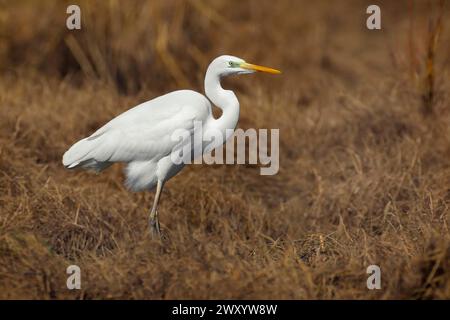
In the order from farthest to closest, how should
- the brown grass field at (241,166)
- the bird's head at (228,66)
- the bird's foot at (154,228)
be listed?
the bird's head at (228,66), the bird's foot at (154,228), the brown grass field at (241,166)

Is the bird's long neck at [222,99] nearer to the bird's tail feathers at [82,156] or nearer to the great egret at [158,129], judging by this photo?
the great egret at [158,129]

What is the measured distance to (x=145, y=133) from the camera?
496 cm

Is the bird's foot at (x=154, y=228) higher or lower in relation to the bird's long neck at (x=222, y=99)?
lower

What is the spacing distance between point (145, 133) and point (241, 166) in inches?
61.8

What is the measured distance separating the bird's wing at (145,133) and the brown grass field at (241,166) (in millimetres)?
337

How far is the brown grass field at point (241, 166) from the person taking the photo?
4051 mm

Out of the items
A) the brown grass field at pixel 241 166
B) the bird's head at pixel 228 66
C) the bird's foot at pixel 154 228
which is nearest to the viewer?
the brown grass field at pixel 241 166

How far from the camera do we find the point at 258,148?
6641 millimetres

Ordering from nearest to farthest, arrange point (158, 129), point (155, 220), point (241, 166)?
point (158, 129)
point (155, 220)
point (241, 166)

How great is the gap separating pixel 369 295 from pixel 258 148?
2.81 metres

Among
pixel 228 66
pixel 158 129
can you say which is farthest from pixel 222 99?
pixel 158 129

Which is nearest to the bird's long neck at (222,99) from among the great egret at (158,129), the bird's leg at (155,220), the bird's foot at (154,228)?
the great egret at (158,129)

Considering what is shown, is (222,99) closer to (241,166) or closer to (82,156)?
(82,156)

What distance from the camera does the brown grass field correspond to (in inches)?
159
